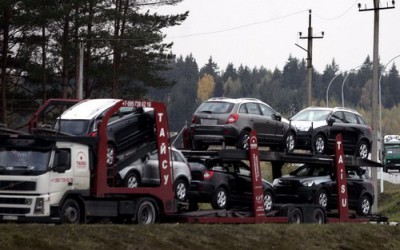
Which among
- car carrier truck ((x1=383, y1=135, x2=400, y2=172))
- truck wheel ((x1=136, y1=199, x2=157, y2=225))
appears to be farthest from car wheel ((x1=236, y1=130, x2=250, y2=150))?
car carrier truck ((x1=383, y1=135, x2=400, y2=172))

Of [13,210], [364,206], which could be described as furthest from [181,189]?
[364,206]

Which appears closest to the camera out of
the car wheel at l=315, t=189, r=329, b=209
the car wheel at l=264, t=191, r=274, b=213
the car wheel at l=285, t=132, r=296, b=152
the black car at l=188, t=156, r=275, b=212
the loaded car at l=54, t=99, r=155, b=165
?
the loaded car at l=54, t=99, r=155, b=165

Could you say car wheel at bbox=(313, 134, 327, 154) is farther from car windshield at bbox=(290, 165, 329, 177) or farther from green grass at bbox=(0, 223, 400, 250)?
green grass at bbox=(0, 223, 400, 250)

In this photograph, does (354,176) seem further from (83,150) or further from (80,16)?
(80,16)

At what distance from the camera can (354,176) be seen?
32.1 metres

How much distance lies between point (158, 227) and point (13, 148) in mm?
3517

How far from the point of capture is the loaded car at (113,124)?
23.9 metres

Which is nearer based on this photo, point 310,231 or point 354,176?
point 310,231

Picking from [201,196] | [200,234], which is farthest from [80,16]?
[200,234]

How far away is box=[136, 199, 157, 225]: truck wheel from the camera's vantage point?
24.4m

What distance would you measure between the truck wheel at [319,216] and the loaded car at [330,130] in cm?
224

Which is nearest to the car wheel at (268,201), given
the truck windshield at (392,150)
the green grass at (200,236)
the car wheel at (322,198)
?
the green grass at (200,236)

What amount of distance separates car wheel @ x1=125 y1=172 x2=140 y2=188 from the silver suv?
4.23 m

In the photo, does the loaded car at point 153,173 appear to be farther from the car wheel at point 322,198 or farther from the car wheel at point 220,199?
the car wheel at point 322,198
